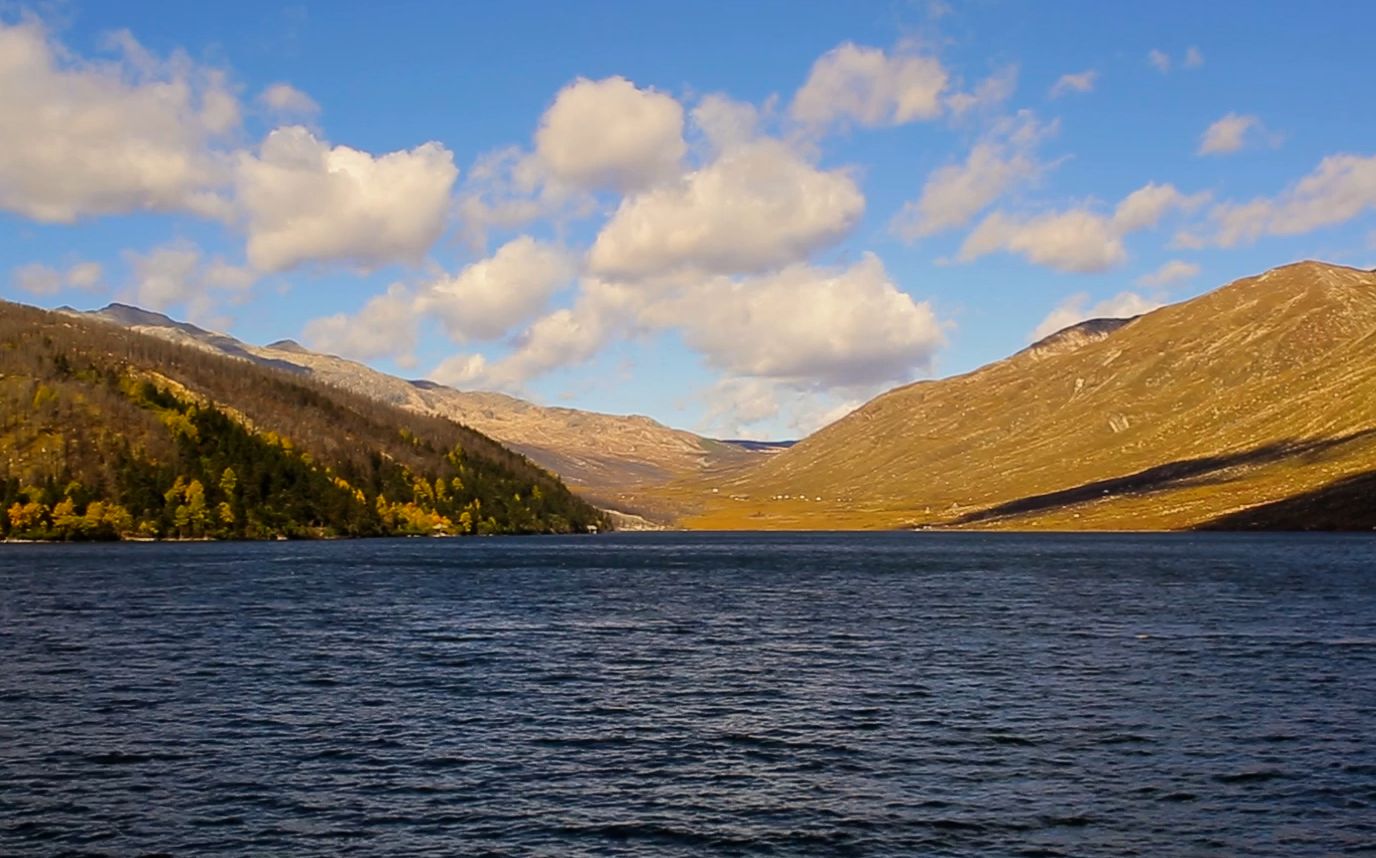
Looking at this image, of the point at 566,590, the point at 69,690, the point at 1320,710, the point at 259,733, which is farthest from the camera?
the point at 566,590

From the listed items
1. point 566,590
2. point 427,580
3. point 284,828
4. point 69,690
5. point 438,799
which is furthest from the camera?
point 427,580

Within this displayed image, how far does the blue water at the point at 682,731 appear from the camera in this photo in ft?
130

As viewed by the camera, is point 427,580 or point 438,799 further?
point 427,580

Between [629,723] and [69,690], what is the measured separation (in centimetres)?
3161

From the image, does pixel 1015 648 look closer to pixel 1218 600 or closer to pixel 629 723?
pixel 629 723

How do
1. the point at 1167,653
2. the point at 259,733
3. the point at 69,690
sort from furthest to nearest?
the point at 1167,653
the point at 69,690
the point at 259,733

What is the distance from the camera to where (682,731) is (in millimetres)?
55812

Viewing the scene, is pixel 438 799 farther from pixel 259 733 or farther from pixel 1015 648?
pixel 1015 648

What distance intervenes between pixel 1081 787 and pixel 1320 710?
73.7ft

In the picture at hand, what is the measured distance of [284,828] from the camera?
39.8 meters

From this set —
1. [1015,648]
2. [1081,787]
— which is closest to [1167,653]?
[1015,648]

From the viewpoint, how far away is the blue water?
1565 inches

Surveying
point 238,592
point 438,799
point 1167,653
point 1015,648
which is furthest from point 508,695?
point 238,592

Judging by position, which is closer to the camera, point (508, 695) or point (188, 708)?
point (188, 708)
